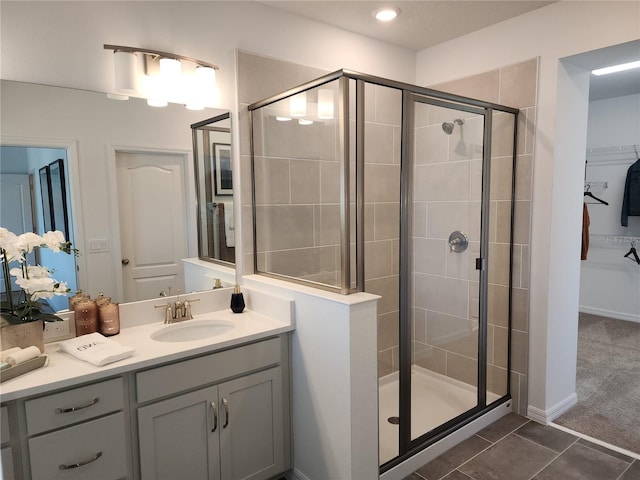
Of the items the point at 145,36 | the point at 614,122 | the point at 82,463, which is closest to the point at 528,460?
the point at 82,463

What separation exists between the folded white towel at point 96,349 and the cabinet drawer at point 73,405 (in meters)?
0.09

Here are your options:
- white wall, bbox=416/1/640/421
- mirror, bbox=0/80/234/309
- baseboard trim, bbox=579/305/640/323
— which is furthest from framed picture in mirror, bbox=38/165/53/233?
baseboard trim, bbox=579/305/640/323

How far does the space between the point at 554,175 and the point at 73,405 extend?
9.07 feet

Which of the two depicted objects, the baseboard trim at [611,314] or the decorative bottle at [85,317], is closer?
the decorative bottle at [85,317]

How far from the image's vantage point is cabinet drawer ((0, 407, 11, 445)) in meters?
1.43

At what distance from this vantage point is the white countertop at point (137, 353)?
150 cm

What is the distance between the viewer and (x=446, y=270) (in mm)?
2967

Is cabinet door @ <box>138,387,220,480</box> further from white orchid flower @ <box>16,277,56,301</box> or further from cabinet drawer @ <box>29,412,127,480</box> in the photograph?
white orchid flower @ <box>16,277,56,301</box>

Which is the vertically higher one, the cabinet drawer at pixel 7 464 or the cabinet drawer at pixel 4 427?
the cabinet drawer at pixel 4 427

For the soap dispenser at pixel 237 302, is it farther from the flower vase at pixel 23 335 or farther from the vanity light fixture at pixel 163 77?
the vanity light fixture at pixel 163 77

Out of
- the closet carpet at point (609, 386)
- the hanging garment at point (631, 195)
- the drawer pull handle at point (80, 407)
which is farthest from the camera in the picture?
the hanging garment at point (631, 195)

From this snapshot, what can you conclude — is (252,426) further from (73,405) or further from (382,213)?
(382,213)

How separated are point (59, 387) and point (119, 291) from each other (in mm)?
675

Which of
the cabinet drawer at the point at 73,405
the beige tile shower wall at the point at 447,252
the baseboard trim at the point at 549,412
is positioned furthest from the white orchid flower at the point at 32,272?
the baseboard trim at the point at 549,412
